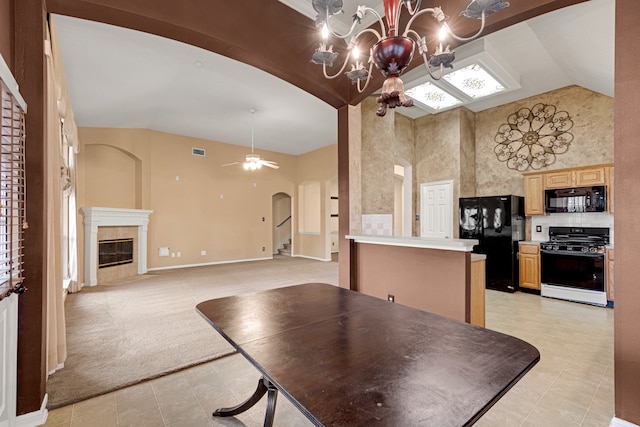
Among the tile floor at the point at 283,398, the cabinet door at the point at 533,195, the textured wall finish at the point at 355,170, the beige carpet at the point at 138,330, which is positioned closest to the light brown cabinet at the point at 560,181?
the cabinet door at the point at 533,195

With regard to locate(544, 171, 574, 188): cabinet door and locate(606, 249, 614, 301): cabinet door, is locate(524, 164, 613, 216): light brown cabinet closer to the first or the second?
locate(544, 171, 574, 188): cabinet door

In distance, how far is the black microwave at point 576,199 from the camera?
4.14m

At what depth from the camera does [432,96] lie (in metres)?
4.41

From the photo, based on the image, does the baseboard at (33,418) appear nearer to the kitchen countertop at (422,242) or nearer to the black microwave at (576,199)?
the kitchen countertop at (422,242)

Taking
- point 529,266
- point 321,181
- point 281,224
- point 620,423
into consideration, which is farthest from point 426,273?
point 281,224

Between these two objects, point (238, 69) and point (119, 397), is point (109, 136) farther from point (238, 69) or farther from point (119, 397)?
point (119, 397)

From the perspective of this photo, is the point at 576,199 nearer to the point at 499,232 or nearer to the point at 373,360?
the point at 499,232

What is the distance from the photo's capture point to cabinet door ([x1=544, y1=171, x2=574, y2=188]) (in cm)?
442

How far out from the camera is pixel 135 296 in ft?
14.7

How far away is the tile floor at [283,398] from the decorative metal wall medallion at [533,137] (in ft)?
10.6

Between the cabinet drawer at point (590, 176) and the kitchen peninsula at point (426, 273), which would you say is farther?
the cabinet drawer at point (590, 176)

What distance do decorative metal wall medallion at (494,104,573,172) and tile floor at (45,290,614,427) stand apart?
3232 millimetres

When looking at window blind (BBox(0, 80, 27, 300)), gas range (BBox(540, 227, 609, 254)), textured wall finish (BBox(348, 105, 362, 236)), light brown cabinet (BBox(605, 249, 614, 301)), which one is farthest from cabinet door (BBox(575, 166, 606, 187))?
window blind (BBox(0, 80, 27, 300))

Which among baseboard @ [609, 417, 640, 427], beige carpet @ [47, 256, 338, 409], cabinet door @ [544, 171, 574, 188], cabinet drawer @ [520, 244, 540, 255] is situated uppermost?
cabinet door @ [544, 171, 574, 188]
